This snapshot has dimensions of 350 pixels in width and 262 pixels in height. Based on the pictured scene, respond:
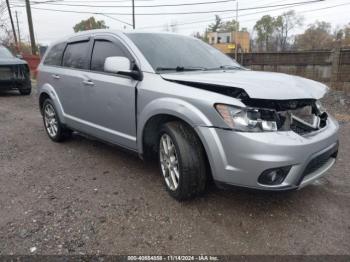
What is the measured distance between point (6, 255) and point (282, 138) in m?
2.32

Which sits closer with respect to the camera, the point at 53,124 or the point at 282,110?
the point at 282,110

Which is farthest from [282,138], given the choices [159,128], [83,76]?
[83,76]

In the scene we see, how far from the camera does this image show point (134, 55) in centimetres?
340

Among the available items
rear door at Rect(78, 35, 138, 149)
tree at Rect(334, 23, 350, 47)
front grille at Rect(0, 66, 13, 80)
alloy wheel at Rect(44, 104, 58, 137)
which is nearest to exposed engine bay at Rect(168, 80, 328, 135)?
rear door at Rect(78, 35, 138, 149)

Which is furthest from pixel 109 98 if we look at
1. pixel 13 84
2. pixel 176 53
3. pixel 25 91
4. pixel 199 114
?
pixel 25 91

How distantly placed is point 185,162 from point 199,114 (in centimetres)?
45

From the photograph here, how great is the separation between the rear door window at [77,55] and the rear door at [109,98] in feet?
0.62

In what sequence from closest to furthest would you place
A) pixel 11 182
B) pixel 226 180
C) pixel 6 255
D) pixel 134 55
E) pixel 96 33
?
pixel 6 255 < pixel 226 180 < pixel 134 55 < pixel 11 182 < pixel 96 33

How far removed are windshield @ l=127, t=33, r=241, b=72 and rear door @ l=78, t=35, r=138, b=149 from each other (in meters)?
0.24

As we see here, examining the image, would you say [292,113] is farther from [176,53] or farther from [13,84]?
[13,84]

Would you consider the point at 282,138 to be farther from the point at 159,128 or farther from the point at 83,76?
the point at 83,76

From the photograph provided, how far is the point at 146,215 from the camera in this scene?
288 cm

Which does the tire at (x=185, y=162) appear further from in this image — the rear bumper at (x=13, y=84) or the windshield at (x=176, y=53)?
the rear bumper at (x=13, y=84)

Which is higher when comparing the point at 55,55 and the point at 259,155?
the point at 55,55
